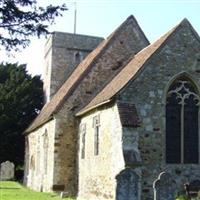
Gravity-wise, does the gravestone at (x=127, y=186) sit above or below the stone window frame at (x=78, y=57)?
below

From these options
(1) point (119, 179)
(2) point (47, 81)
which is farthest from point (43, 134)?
(1) point (119, 179)

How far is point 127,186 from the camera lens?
40.1 feet

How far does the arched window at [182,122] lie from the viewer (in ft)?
56.0

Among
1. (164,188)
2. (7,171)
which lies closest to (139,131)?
(164,188)

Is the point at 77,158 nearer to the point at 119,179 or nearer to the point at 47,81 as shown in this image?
the point at 119,179

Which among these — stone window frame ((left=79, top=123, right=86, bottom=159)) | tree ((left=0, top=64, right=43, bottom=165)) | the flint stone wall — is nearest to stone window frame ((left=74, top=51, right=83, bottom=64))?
tree ((left=0, top=64, right=43, bottom=165))

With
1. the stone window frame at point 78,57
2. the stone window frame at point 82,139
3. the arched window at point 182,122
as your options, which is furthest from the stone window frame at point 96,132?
the stone window frame at point 78,57

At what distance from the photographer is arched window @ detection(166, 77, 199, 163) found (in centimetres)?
1706

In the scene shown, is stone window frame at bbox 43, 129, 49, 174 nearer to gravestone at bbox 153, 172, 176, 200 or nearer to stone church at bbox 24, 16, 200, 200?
stone church at bbox 24, 16, 200, 200

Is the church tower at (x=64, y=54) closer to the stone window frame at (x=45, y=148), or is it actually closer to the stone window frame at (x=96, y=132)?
the stone window frame at (x=45, y=148)

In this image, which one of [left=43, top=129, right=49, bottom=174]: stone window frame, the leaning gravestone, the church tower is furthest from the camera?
the leaning gravestone

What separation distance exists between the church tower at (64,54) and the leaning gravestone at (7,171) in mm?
7877

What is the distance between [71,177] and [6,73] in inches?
988

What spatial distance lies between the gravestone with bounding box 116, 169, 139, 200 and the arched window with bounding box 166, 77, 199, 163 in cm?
484
